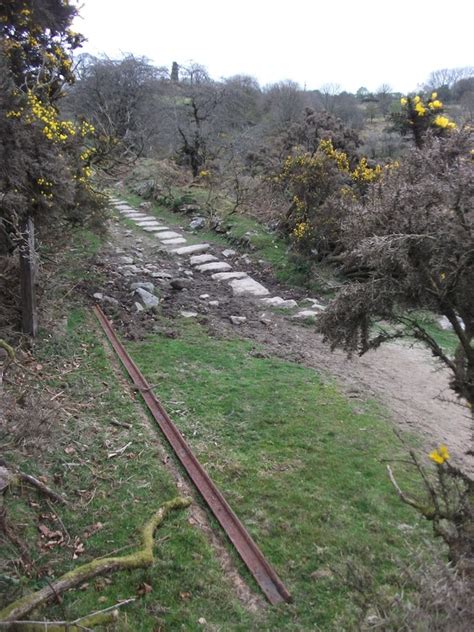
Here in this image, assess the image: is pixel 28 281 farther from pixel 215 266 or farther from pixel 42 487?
pixel 215 266

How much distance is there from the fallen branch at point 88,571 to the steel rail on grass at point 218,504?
0.43 meters

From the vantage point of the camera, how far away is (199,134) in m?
18.1

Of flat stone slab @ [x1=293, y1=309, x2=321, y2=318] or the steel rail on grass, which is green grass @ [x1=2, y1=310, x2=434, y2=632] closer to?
the steel rail on grass

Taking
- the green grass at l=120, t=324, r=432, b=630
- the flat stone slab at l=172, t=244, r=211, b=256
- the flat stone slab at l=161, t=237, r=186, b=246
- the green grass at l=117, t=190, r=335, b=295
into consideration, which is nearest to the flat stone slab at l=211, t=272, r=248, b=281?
the green grass at l=117, t=190, r=335, b=295

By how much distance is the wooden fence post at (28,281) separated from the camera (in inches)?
219

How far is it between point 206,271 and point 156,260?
121cm

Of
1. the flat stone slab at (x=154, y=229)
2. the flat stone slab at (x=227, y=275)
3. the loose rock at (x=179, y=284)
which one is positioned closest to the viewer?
the loose rock at (x=179, y=284)

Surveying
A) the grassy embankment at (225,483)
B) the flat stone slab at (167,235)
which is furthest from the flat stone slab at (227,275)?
the grassy embankment at (225,483)

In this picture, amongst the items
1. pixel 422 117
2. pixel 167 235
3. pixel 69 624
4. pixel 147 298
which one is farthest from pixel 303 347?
pixel 167 235

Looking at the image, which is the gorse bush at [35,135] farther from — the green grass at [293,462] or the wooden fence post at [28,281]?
the green grass at [293,462]

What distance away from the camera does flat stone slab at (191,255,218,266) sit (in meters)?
10.4

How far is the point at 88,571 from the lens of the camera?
301 centimetres

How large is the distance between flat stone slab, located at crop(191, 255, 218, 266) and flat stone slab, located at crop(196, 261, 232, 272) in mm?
202

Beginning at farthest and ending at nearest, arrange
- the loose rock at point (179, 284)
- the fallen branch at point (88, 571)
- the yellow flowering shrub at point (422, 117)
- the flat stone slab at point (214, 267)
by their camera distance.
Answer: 1. the flat stone slab at point (214, 267)
2. the loose rock at point (179, 284)
3. the yellow flowering shrub at point (422, 117)
4. the fallen branch at point (88, 571)
